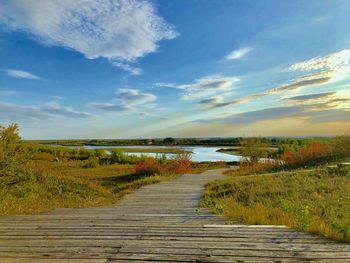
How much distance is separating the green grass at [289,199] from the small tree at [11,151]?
631cm

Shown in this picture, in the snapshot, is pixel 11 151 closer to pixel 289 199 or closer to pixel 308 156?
pixel 289 199

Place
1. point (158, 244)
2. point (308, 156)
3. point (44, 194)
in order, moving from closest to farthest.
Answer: point (158, 244) < point (44, 194) < point (308, 156)

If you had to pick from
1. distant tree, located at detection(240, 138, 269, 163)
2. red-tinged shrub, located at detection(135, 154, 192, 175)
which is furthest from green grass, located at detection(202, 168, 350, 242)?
distant tree, located at detection(240, 138, 269, 163)

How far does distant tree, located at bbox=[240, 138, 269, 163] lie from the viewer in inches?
1264

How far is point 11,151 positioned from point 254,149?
24.7 m

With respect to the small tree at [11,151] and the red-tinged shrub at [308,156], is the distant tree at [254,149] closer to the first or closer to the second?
the red-tinged shrub at [308,156]

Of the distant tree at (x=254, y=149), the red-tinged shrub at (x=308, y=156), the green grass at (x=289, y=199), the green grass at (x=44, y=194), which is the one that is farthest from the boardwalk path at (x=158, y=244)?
the distant tree at (x=254, y=149)

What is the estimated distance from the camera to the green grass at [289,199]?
5949 mm

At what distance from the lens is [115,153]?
44000 mm

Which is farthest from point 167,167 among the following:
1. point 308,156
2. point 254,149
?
point 308,156

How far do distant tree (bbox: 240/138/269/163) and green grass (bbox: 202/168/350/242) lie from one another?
52.0ft

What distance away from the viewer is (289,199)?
1067cm

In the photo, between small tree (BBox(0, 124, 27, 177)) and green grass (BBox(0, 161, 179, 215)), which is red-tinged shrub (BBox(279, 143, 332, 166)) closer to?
green grass (BBox(0, 161, 179, 215))

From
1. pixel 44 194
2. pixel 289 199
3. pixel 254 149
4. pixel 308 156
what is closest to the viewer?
pixel 289 199
